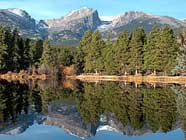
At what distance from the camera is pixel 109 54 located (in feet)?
351

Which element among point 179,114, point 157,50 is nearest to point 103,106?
point 179,114

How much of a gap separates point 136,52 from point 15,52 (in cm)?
3044

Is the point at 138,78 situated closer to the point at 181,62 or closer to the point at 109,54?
the point at 181,62

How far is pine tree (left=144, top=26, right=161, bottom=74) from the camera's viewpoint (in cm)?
9356

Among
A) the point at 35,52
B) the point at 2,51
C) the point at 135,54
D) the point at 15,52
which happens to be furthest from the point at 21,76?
the point at 135,54

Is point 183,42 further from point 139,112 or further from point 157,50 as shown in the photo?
point 139,112

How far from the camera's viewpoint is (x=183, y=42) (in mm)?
93562

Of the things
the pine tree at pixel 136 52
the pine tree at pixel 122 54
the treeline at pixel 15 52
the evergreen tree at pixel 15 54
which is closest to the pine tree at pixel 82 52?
the treeline at pixel 15 52

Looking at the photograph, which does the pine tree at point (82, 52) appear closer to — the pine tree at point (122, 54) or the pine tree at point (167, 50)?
the pine tree at point (122, 54)

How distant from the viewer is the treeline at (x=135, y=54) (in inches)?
3647

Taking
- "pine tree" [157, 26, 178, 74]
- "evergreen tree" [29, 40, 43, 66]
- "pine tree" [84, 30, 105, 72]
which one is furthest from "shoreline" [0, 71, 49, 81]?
"pine tree" [157, 26, 178, 74]

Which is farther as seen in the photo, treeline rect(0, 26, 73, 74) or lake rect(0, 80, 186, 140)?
treeline rect(0, 26, 73, 74)

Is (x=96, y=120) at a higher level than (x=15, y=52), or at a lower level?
lower

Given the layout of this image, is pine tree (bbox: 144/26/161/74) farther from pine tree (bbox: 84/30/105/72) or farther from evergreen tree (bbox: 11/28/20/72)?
evergreen tree (bbox: 11/28/20/72)
